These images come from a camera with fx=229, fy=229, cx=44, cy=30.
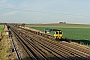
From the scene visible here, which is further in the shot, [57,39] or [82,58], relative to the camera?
[57,39]

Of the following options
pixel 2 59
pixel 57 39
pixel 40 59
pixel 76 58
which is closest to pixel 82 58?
pixel 76 58

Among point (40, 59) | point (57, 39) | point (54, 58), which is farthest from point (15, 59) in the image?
point (57, 39)

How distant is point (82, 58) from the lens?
1013 inches

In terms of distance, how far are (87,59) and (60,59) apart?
291 centimetres

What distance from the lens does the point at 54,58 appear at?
2569 centimetres

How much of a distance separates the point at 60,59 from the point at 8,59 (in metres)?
5.70

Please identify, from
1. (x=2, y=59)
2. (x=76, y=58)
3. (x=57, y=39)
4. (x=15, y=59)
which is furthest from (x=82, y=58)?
(x=57, y=39)

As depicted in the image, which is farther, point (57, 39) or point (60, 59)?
point (57, 39)

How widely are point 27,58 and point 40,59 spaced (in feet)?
6.08

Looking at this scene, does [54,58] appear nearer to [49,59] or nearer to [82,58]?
[49,59]

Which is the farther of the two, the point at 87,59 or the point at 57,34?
the point at 57,34

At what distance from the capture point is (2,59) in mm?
26109

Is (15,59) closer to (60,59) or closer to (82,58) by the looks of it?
(60,59)

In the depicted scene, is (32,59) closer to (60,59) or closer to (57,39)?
(60,59)
